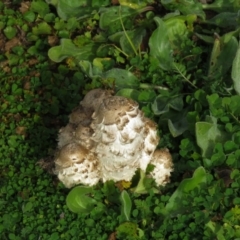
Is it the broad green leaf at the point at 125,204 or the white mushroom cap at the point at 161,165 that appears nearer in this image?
A: the broad green leaf at the point at 125,204

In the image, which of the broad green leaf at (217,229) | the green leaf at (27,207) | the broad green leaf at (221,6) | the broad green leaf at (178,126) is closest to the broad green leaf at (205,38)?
the broad green leaf at (221,6)

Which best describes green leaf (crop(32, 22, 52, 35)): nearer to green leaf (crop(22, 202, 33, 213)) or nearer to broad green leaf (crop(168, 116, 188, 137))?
broad green leaf (crop(168, 116, 188, 137))

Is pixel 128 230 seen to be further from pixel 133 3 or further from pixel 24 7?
pixel 24 7

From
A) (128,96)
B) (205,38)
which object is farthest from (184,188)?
(205,38)

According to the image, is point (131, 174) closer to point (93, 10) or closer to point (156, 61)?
point (156, 61)

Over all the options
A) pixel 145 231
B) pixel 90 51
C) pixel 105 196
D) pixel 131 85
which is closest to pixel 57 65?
pixel 90 51

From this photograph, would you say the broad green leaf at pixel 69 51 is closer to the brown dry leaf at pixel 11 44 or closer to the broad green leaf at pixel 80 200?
the brown dry leaf at pixel 11 44
